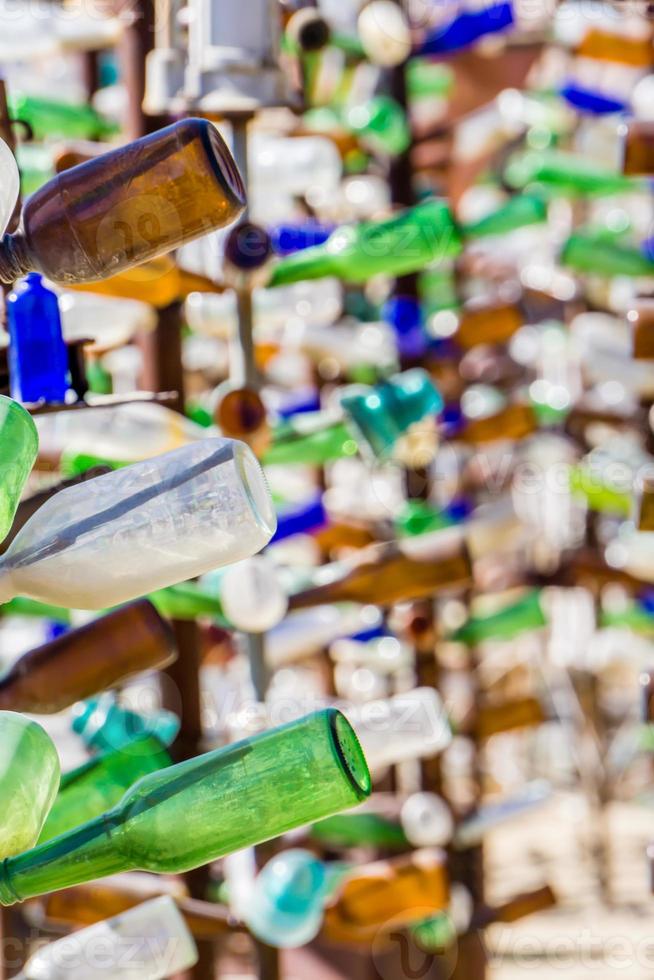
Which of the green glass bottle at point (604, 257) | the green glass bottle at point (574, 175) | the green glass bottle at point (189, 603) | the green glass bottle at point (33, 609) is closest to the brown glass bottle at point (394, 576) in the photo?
the green glass bottle at point (189, 603)

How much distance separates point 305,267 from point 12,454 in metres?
0.44

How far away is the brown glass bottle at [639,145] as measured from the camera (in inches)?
26.2

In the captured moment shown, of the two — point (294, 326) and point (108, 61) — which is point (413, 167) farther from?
point (108, 61)

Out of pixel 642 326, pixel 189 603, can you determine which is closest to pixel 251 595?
pixel 189 603

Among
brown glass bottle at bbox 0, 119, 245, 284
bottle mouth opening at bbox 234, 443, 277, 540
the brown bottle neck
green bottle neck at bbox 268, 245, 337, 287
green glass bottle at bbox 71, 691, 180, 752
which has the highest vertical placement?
brown glass bottle at bbox 0, 119, 245, 284

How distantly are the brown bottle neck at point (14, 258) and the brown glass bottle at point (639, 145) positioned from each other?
0.37 m

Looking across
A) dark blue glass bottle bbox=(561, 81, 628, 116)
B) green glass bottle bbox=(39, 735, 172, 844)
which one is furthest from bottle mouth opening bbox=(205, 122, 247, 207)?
dark blue glass bottle bbox=(561, 81, 628, 116)

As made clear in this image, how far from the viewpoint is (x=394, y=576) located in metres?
0.81

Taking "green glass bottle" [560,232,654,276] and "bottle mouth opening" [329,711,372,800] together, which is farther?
"green glass bottle" [560,232,654,276]

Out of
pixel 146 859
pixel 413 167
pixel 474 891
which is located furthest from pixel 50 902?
pixel 413 167

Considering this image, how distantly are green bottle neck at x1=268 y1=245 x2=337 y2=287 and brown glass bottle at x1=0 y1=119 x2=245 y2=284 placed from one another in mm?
388

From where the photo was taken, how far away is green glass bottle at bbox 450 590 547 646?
1097mm

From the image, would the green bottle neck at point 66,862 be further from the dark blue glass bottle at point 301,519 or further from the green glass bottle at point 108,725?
the dark blue glass bottle at point 301,519

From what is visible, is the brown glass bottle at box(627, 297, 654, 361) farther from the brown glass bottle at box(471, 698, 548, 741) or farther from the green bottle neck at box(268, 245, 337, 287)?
the brown glass bottle at box(471, 698, 548, 741)
